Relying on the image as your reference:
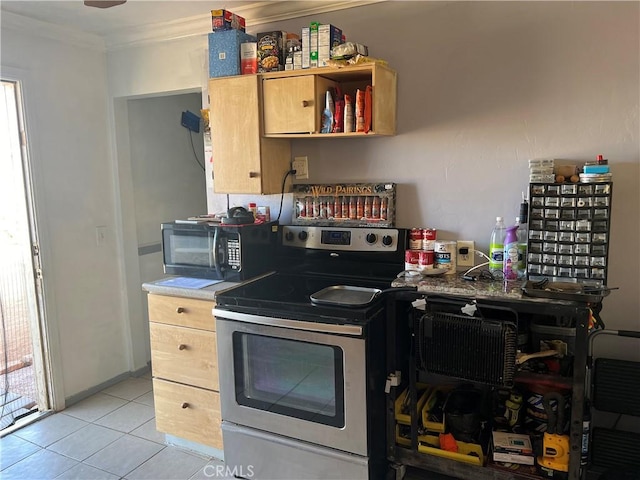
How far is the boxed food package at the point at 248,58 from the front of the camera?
7.93 feet

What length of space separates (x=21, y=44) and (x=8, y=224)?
103cm

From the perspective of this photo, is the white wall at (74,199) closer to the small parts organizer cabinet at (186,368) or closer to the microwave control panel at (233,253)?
the small parts organizer cabinet at (186,368)

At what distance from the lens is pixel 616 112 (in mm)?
1967

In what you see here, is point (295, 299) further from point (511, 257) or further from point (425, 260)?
point (511, 257)

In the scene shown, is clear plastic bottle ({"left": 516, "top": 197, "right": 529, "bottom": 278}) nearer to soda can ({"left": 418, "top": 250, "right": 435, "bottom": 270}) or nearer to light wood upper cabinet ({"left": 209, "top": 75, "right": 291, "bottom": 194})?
soda can ({"left": 418, "top": 250, "right": 435, "bottom": 270})

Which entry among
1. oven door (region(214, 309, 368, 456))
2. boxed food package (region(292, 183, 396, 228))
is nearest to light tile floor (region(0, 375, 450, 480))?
oven door (region(214, 309, 368, 456))

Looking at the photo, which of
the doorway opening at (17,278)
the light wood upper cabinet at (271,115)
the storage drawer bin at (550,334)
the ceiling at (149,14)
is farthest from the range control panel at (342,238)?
the doorway opening at (17,278)

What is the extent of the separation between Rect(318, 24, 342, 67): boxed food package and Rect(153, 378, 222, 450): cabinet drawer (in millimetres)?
1683

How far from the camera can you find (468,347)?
179 centimetres

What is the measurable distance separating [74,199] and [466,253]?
2.39m

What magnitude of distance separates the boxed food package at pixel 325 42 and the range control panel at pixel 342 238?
2.73 ft

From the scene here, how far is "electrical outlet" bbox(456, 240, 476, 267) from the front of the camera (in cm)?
228

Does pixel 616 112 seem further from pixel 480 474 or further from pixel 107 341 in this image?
pixel 107 341

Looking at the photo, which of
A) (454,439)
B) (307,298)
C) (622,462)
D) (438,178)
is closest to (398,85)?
(438,178)
